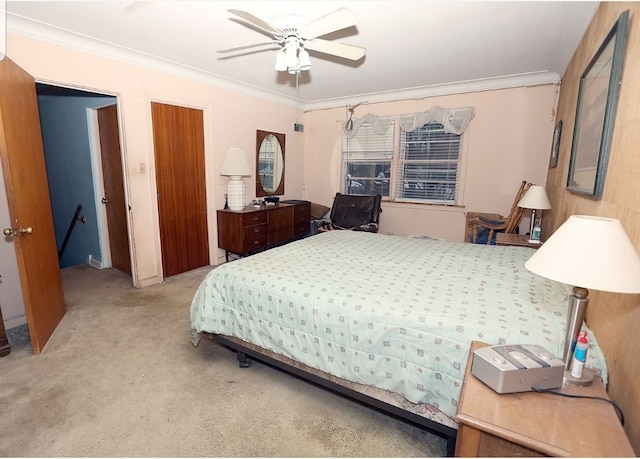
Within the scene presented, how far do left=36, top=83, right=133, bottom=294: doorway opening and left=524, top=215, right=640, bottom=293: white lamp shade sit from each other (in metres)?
3.94

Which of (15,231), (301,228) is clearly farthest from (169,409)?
(301,228)

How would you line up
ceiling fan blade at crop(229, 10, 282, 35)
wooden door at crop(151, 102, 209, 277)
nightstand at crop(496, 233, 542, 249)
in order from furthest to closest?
wooden door at crop(151, 102, 209, 277), nightstand at crop(496, 233, 542, 249), ceiling fan blade at crop(229, 10, 282, 35)

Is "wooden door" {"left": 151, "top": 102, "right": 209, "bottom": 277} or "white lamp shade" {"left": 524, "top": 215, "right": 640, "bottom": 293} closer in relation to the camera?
"white lamp shade" {"left": 524, "top": 215, "right": 640, "bottom": 293}

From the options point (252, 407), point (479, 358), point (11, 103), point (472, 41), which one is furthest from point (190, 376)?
point (472, 41)

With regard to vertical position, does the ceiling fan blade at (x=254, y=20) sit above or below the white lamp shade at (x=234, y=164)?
above

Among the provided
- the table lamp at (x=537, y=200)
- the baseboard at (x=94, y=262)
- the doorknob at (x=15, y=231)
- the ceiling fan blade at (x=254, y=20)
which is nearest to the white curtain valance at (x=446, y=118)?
the table lamp at (x=537, y=200)

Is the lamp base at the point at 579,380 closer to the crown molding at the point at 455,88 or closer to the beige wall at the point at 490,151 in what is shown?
the beige wall at the point at 490,151

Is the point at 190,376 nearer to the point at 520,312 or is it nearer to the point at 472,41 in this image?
the point at 520,312

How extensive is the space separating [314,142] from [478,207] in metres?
2.75

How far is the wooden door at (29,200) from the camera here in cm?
209

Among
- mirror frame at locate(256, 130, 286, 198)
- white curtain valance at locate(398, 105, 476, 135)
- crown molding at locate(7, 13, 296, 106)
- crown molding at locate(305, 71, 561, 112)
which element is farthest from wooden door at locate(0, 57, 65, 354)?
white curtain valance at locate(398, 105, 476, 135)

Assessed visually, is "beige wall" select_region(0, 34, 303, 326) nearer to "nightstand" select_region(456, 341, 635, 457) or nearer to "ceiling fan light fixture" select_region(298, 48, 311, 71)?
"ceiling fan light fixture" select_region(298, 48, 311, 71)

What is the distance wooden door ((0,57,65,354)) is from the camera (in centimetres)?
209

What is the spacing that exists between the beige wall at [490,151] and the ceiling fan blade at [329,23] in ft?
9.18
